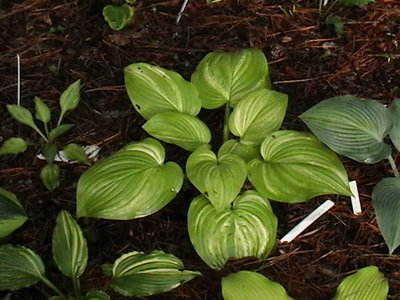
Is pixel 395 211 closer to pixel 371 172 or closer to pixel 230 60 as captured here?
pixel 371 172

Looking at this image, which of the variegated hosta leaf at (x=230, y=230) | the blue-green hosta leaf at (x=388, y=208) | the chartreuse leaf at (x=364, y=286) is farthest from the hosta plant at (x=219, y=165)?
the chartreuse leaf at (x=364, y=286)

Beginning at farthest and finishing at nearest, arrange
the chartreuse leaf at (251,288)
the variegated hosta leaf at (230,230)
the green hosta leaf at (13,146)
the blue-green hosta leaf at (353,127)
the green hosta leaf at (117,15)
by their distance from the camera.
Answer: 1. the green hosta leaf at (117,15)
2. the green hosta leaf at (13,146)
3. the blue-green hosta leaf at (353,127)
4. the variegated hosta leaf at (230,230)
5. the chartreuse leaf at (251,288)

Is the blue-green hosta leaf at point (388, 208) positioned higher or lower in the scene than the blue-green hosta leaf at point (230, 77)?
lower

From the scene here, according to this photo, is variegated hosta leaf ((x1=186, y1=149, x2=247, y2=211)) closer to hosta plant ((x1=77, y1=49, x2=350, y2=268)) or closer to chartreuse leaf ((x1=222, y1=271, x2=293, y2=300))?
hosta plant ((x1=77, y1=49, x2=350, y2=268))

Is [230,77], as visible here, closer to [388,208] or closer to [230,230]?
[230,230]

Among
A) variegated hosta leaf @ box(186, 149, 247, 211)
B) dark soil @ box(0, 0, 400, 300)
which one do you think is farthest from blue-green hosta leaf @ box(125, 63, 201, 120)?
variegated hosta leaf @ box(186, 149, 247, 211)

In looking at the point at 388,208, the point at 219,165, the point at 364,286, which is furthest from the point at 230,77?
the point at 364,286

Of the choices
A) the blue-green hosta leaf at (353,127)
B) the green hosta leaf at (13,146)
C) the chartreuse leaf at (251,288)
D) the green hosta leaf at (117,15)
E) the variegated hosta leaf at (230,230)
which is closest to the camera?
the chartreuse leaf at (251,288)

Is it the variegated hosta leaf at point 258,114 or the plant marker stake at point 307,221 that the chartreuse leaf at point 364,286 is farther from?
the variegated hosta leaf at point 258,114
